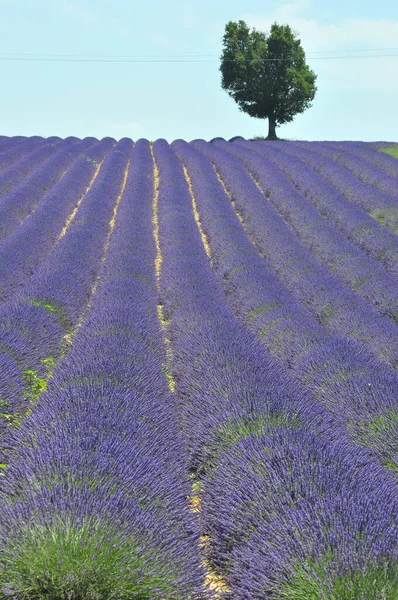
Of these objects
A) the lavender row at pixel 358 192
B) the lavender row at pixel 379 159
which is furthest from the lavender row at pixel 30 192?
the lavender row at pixel 379 159

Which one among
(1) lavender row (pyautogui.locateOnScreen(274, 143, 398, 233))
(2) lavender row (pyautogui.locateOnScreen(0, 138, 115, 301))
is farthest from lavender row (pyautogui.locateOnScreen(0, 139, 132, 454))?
(1) lavender row (pyautogui.locateOnScreen(274, 143, 398, 233))

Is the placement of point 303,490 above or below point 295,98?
below

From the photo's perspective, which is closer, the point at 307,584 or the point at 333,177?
the point at 307,584

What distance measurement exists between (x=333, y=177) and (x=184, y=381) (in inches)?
471

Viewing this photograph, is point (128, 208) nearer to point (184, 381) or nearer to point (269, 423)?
point (184, 381)

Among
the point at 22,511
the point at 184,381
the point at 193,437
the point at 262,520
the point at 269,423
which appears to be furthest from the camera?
the point at 184,381

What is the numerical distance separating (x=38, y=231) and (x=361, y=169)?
29.6 feet

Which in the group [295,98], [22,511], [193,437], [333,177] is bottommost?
[193,437]

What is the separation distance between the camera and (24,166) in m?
17.2

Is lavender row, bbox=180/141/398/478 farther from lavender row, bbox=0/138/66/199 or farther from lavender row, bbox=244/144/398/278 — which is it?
lavender row, bbox=0/138/66/199

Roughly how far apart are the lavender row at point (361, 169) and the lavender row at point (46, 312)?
621 cm

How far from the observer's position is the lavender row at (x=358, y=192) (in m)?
12.3

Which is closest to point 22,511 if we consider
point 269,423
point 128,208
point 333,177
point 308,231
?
point 269,423

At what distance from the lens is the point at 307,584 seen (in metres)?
2.27
